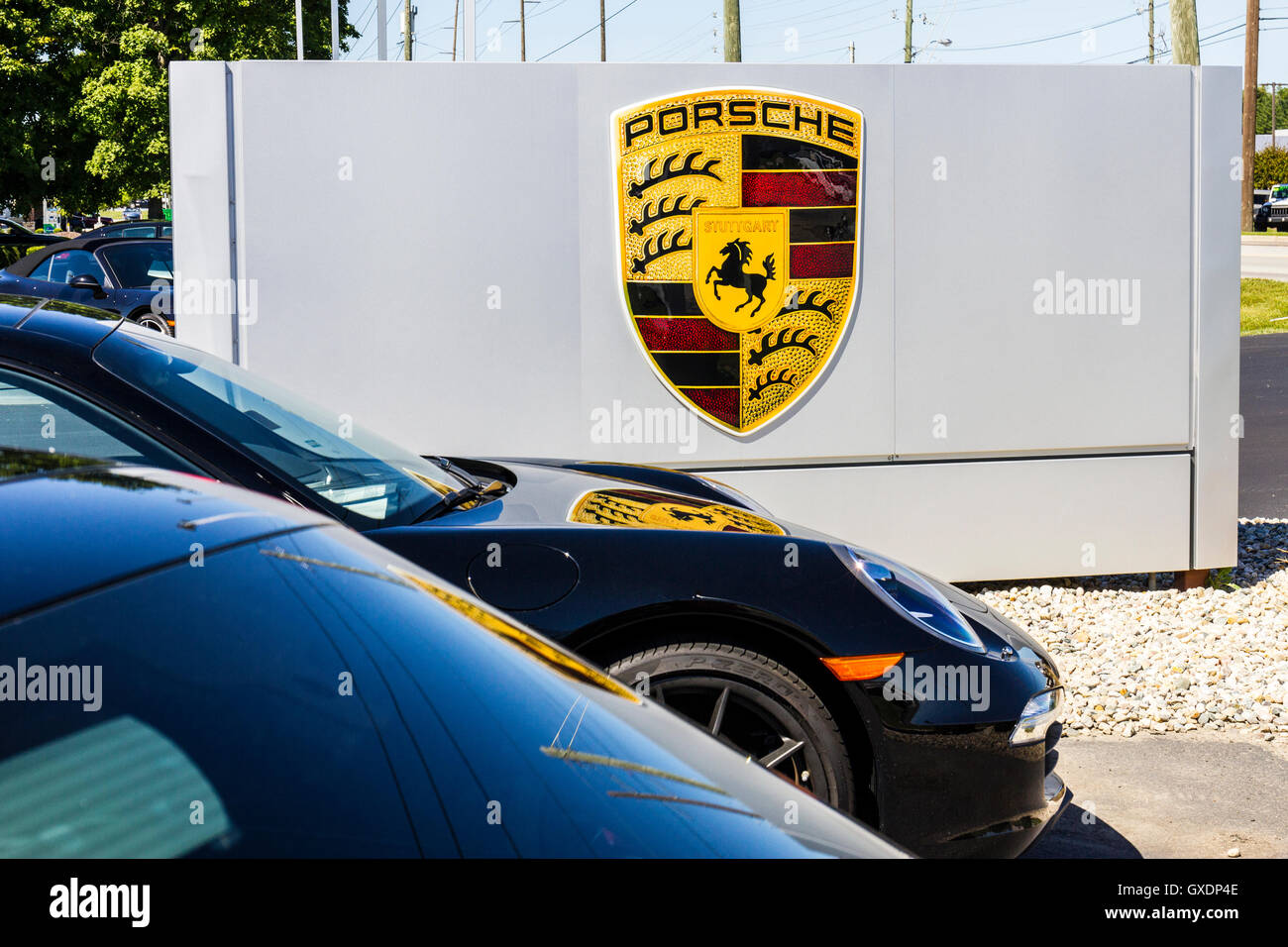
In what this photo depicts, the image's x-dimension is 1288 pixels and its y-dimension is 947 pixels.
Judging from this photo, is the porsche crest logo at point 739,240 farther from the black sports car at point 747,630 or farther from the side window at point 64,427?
the side window at point 64,427

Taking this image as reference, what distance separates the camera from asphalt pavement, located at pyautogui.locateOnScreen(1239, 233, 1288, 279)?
2938cm

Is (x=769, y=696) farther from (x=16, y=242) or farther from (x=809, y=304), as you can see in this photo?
(x=16, y=242)

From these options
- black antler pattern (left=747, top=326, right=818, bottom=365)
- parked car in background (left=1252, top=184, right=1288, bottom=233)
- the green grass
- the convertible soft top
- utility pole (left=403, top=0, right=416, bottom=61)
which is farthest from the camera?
parked car in background (left=1252, top=184, right=1288, bottom=233)

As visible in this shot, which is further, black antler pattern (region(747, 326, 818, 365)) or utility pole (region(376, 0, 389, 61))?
utility pole (region(376, 0, 389, 61))

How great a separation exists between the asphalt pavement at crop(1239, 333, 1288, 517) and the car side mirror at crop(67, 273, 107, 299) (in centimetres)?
1337

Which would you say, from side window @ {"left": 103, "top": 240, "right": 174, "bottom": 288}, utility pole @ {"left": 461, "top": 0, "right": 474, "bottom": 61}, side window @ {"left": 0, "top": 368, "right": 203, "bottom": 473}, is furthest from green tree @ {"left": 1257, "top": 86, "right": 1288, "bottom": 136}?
side window @ {"left": 0, "top": 368, "right": 203, "bottom": 473}

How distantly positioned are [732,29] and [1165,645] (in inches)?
627

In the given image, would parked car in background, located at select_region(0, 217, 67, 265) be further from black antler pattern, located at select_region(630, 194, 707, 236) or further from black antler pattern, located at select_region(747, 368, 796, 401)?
black antler pattern, located at select_region(747, 368, 796, 401)

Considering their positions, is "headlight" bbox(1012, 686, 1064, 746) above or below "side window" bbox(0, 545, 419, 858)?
below

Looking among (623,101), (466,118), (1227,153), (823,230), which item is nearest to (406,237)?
(466,118)

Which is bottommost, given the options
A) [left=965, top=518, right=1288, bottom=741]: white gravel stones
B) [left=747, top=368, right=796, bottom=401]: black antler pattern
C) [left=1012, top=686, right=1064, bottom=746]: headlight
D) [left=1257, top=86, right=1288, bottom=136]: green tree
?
[left=965, top=518, right=1288, bottom=741]: white gravel stones

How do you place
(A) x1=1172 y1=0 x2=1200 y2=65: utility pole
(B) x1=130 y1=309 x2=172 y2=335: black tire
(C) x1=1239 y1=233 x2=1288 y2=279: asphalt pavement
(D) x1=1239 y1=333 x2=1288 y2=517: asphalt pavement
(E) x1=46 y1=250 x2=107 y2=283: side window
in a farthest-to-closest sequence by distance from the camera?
(C) x1=1239 y1=233 x2=1288 y2=279: asphalt pavement < (E) x1=46 y1=250 x2=107 y2=283: side window < (B) x1=130 y1=309 x2=172 y2=335: black tire < (A) x1=1172 y1=0 x2=1200 y2=65: utility pole < (D) x1=1239 y1=333 x2=1288 y2=517: asphalt pavement

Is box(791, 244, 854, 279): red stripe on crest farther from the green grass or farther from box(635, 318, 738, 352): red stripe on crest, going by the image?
the green grass
